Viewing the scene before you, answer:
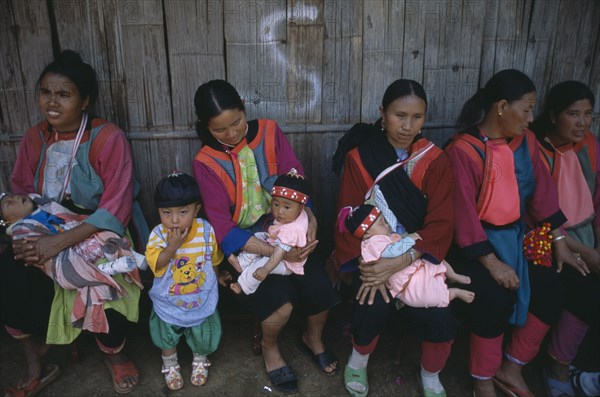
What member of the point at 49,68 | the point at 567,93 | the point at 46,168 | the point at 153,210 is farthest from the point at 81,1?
the point at 567,93

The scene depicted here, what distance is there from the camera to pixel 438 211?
8.96 ft

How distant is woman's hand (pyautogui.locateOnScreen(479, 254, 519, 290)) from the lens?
2.71m

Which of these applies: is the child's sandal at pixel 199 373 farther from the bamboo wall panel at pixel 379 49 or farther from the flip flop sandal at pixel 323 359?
the bamboo wall panel at pixel 379 49

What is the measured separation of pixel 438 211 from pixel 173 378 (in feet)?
6.40

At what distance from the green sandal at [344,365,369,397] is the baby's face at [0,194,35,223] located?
2.20m

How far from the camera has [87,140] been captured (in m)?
2.91

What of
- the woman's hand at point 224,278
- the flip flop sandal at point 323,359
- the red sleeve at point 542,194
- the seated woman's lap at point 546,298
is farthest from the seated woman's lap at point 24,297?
the red sleeve at point 542,194

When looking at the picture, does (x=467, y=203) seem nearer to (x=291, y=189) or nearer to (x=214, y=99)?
(x=291, y=189)

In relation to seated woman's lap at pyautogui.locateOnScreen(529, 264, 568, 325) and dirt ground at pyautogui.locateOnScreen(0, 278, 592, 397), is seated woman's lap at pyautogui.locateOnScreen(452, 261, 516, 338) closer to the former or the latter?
seated woman's lap at pyautogui.locateOnScreen(529, 264, 568, 325)

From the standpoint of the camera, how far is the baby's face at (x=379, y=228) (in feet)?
8.79

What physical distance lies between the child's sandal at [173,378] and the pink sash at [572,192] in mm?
2774

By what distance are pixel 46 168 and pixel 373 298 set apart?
2.21 m

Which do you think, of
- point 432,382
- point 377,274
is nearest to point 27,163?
point 377,274

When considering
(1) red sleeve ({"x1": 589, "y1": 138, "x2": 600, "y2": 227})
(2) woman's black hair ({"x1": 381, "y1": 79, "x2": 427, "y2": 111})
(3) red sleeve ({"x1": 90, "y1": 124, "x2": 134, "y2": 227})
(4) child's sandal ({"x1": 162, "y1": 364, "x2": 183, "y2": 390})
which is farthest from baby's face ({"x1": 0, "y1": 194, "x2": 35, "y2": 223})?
(1) red sleeve ({"x1": 589, "y1": 138, "x2": 600, "y2": 227})
